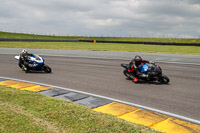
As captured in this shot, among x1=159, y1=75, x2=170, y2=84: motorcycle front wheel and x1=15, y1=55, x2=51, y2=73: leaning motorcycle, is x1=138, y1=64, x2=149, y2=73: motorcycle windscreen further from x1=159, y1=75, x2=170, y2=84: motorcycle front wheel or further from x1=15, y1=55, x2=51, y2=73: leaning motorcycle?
x1=15, y1=55, x2=51, y2=73: leaning motorcycle

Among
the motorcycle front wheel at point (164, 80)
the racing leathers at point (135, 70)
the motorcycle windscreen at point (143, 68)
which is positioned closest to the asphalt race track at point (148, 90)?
the motorcycle front wheel at point (164, 80)

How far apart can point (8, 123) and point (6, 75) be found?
7466 mm

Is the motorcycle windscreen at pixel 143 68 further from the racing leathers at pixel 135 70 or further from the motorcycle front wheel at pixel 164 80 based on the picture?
the motorcycle front wheel at pixel 164 80

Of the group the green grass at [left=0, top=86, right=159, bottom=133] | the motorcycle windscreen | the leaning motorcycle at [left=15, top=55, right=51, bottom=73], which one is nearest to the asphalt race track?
the motorcycle windscreen

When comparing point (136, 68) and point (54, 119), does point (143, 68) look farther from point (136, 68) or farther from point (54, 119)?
point (54, 119)

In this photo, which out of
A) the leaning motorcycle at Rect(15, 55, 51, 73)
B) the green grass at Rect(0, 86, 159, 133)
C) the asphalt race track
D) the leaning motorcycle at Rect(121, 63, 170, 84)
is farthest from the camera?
the leaning motorcycle at Rect(15, 55, 51, 73)

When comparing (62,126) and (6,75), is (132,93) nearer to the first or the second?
(62,126)

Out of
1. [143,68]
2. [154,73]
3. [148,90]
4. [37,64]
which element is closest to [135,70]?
[143,68]

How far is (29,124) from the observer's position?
4660 mm

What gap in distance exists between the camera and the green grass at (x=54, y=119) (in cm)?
447

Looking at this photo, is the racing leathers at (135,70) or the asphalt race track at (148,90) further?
the racing leathers at (135,70)

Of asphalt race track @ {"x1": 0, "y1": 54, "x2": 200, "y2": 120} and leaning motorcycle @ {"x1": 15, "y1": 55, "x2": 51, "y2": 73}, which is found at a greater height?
leaning motorcycle @ {"x1": 15, "y1": 55, "x2": 51, "y2": 73}

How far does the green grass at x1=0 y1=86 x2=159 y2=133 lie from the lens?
447 centimetres

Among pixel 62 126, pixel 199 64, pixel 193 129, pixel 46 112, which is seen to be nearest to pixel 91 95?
pixel 46 112
